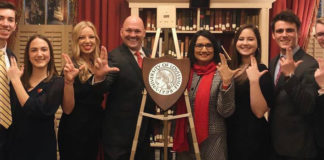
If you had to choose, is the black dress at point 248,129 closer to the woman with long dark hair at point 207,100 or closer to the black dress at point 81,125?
the woman with long dark hair at point 207,100

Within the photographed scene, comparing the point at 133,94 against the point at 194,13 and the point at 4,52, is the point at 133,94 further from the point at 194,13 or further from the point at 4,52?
the point at 194,13

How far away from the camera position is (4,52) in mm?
2436

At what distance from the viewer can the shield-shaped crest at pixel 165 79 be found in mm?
2504

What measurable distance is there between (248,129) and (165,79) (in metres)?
0.72

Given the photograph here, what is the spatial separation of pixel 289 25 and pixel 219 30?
154 cm

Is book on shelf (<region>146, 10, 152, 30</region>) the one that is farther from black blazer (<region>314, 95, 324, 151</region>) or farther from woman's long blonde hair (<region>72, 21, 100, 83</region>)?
black blazer (<region>314, 95, 324, 151</region>)

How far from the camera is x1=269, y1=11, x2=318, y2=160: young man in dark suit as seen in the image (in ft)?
7.10

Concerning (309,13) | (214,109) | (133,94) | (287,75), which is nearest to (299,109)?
(287,75)

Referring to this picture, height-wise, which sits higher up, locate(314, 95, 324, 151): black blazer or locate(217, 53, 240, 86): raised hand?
locate(217, 53, 240, 86): raised hand

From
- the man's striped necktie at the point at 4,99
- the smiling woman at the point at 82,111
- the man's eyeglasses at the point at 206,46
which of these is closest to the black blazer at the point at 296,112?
the man's eyeglasses at the point at 206,46

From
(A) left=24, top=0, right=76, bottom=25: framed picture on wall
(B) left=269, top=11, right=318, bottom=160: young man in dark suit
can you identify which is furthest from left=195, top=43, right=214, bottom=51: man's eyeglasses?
(A) left=24, top=0, right=76, bottom=25: framed picture on wall

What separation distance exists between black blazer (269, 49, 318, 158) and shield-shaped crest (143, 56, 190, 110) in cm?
69

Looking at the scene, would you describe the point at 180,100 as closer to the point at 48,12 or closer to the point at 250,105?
the point at 250,105

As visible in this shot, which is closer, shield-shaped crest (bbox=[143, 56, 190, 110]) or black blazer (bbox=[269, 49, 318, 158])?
black blazer (bbox=[269, 49, 318, 158])
